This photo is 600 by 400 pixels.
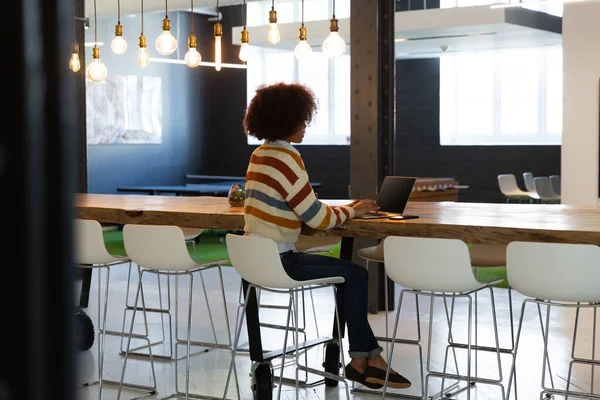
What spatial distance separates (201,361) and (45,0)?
15.6 ft

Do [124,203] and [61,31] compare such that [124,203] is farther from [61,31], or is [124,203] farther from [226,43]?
[226,43]

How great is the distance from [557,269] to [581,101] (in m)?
5.44

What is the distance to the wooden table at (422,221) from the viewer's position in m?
3.34

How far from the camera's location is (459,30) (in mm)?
10055

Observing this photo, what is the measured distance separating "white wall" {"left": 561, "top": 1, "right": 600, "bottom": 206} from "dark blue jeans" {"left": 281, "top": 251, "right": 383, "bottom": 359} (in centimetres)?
507

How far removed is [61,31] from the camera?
0.30 metres

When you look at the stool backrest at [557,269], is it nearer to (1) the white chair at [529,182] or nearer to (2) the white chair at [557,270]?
(2) the white chair at [557,270]

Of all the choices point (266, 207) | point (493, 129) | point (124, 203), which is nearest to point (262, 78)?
point (493, 129)

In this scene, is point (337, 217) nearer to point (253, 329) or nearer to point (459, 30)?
point (253, 329)

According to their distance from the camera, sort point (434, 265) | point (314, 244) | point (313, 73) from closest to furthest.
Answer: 1. point (434, 265)
2. point (314, 244)
3. point (313, 73)

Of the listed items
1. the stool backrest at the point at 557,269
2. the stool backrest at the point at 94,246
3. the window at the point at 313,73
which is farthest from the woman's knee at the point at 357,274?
the window at the point at 313,73

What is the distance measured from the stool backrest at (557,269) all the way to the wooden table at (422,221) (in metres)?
0.17

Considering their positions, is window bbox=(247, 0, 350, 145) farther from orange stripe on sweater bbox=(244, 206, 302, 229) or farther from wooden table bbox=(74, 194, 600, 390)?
orange stripe on sweater bbox=(244, 206, 302, 229)

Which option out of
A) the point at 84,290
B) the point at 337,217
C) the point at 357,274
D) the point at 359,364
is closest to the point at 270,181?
the point at 337,217
